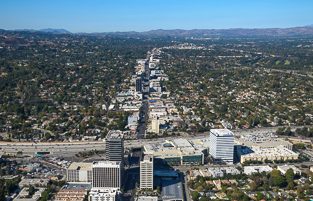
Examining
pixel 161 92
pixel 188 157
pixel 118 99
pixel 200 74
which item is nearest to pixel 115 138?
pixel 188 157

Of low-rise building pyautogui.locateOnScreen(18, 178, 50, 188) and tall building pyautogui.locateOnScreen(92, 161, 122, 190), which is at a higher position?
tall building pyautogui.locateOnScreen(92, 161, 122, 190)

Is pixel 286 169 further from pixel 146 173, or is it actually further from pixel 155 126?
pixel 155 126

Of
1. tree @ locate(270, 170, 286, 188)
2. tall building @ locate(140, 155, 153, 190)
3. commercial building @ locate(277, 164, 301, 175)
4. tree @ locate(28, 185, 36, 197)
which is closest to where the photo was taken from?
tree @ locate(28, 185, 36, 197)

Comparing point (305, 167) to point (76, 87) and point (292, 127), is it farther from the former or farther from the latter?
point (76, 87)

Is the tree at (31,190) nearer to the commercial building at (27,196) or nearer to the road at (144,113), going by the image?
the commercial building at (27,196)

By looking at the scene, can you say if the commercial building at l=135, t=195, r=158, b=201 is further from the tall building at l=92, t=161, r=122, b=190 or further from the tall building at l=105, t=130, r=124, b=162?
the tall building at l=105, t=130, r=124, b=162

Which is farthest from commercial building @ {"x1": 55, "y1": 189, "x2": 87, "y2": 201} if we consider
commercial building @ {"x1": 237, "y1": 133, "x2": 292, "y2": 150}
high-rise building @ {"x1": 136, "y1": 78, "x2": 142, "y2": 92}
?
high-rise building @ {"x1": 136, "y1": 78, "x2": 142, "y2": 92}

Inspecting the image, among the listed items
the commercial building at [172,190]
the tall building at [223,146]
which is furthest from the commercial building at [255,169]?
the commercial building at [172,190]
